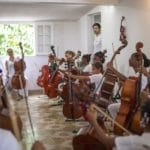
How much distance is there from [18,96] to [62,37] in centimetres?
210

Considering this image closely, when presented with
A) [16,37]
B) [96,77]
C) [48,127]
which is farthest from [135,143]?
[16,37]

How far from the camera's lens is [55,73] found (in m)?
6.80

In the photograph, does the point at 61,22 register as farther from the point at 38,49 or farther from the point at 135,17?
the point at 135,17

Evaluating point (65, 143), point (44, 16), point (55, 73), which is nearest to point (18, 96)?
point (55, 73)

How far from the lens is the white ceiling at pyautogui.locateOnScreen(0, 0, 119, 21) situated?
7152mm

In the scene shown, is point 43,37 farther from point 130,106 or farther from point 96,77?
point 130,106

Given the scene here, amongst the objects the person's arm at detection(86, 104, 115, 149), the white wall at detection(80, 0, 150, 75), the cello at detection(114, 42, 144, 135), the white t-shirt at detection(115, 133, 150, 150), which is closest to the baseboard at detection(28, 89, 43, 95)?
the white wall at detection(80, 0, 150, 75)

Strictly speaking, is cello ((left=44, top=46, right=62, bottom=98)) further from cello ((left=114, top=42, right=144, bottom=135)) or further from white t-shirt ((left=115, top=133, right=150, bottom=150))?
white t-shirt ((left=115, top=133, right=150, bottom=150))

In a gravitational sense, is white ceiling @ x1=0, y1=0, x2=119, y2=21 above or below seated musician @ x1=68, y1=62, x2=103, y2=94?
above

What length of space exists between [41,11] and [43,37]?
3.60ft

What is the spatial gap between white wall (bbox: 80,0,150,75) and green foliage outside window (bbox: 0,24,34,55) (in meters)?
2.25

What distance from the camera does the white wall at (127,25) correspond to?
5453 millimetres

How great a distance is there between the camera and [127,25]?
6059 millimetres

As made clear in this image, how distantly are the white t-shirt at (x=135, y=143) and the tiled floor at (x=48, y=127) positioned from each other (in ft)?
7.01
